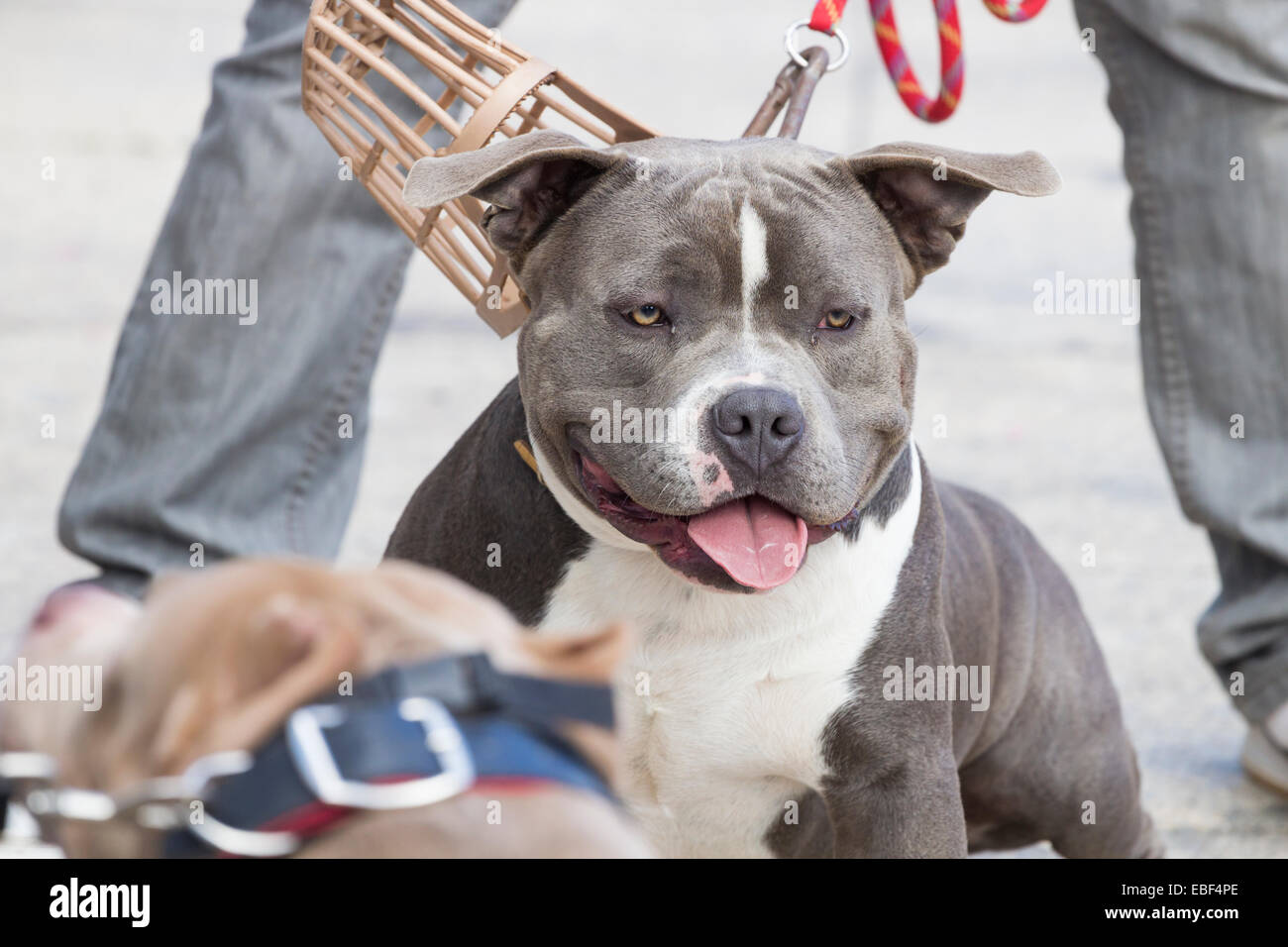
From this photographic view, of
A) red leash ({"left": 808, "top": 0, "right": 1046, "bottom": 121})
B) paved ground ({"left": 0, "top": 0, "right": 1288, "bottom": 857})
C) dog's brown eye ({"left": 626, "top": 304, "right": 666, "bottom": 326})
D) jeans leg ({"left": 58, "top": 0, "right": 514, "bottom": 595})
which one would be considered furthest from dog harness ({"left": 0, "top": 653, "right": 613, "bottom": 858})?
paved ground ({"left": 0, "top": 0, "right": 1288, "bottom": 857})

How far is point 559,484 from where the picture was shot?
2.76 meters

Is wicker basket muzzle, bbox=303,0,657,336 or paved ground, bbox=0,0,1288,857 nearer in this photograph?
wicker basket muzzle, bbox=303,0,657,336

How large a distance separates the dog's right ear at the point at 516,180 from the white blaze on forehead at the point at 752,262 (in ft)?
0.85

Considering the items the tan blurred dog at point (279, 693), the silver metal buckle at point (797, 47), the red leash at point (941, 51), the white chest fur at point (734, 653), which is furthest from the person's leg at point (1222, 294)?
the tan blurred dog at point (279, 693)

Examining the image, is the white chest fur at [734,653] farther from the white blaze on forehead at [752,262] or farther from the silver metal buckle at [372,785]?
the silver metal buckle at [372,785]

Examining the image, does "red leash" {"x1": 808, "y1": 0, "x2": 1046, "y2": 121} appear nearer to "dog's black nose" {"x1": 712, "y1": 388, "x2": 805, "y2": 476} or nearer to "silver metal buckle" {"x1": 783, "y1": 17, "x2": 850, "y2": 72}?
"silver metal buckle" {"x1": 783, "y1": 17, "x2": 850, "y2": 72}

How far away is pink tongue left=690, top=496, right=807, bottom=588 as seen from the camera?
8.32 feet

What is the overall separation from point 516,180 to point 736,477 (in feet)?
1.92

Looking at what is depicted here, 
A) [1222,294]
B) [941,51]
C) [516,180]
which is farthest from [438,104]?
[1222,294]

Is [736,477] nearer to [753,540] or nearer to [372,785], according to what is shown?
[753,540]

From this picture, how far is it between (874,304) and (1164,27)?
3.98 feet

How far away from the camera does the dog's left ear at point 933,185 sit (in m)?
2.60

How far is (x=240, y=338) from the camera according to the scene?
11.9ft
